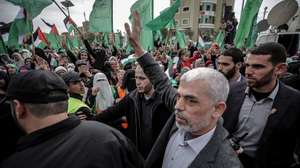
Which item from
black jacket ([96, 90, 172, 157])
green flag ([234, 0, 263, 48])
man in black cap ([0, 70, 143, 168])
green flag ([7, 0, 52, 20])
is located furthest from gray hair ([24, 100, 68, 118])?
green flag ([234, 0, 263, 48])

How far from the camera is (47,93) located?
1.28m

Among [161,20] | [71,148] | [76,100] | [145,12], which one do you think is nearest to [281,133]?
[71,148]

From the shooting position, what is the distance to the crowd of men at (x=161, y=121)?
1.23 m

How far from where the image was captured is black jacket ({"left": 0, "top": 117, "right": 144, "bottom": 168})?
45.7 inches

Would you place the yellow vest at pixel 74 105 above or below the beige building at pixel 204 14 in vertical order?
below

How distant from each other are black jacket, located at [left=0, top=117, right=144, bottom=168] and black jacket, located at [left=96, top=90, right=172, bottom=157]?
3.60 ft

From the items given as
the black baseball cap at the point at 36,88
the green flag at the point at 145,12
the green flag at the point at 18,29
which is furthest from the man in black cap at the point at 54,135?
the green flag at the point at 18,29

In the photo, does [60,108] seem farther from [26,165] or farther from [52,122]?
[26,165]

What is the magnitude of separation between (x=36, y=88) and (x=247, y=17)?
22.0ft

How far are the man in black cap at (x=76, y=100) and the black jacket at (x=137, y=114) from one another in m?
0.17

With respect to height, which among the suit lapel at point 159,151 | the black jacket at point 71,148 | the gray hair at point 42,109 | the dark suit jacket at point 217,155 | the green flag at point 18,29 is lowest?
the suit lapel at point 159,151

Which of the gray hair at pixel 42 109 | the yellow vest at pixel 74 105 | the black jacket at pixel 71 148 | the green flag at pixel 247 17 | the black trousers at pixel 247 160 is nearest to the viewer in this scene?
the black jacket at pixel 71 148

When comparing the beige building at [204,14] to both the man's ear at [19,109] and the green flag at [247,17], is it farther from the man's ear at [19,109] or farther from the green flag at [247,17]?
the man's ear at [19,109]

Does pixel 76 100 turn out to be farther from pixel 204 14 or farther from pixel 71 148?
pixel 204 14
